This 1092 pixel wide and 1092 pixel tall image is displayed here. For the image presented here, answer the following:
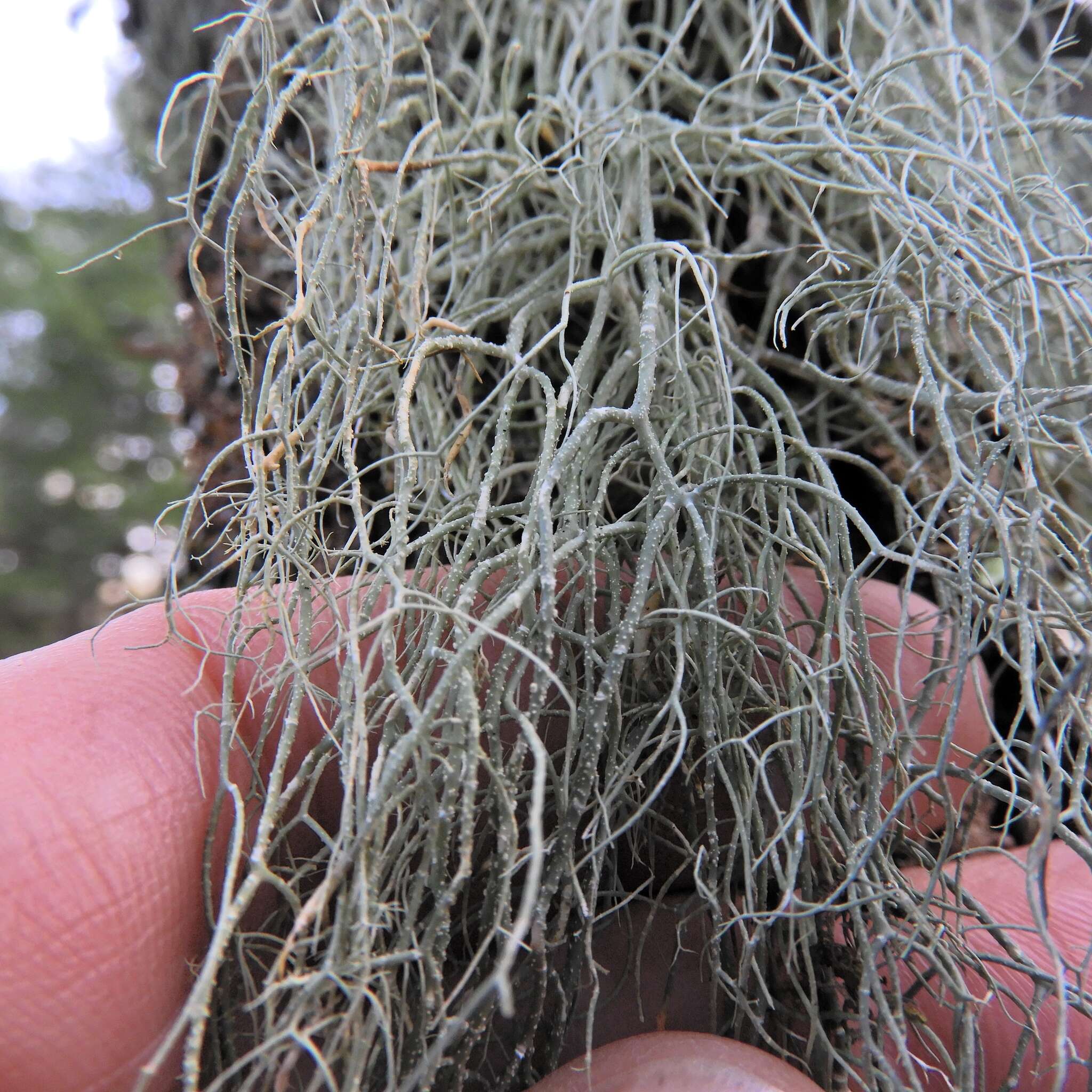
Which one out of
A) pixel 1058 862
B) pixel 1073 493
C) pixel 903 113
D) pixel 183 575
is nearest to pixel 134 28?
pixel 183 575

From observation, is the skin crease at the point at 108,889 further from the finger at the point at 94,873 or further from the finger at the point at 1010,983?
the finger at the point at 1010,983

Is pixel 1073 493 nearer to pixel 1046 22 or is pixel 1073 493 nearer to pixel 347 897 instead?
pixel 1046 22

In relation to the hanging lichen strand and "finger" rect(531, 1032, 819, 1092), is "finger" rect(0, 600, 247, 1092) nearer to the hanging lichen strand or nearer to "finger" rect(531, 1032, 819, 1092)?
the hanging lichen strand

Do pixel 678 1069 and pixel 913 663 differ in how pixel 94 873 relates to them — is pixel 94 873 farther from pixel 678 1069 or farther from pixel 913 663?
pixel 913 663

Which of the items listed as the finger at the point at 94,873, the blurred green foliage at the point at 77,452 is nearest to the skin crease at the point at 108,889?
the finger at the point at 94,873

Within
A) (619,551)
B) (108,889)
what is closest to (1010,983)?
(619,551)
